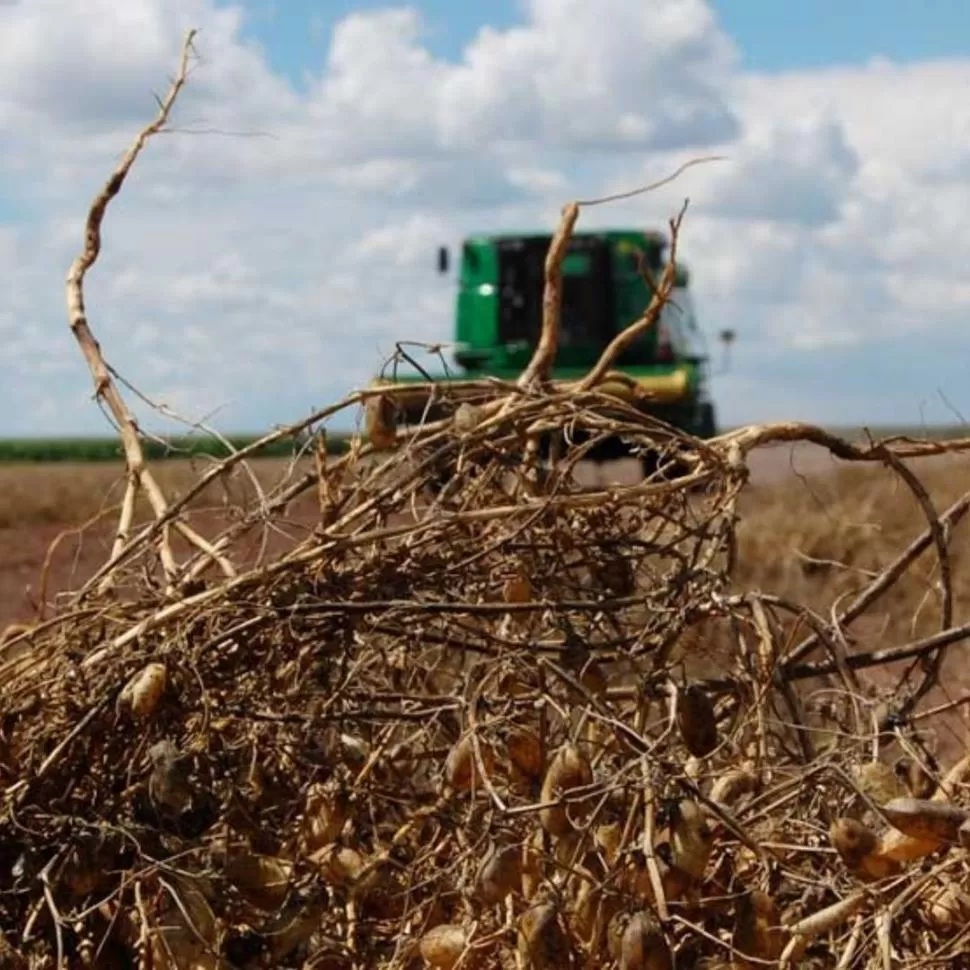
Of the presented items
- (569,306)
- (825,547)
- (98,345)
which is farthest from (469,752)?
(569,306)

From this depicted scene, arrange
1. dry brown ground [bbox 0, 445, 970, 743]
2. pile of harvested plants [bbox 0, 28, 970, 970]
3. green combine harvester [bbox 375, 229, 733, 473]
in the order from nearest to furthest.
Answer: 1. pile of harvested plants [bbox 0, 28, 970, 970]
2. dry brown ground [bbox 0, 445, 970, 743]
3. green combine harvester [bbox 375, 229, 733, 473]

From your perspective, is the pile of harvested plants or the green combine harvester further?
the green combine harvester

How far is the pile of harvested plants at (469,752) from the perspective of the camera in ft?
6.08

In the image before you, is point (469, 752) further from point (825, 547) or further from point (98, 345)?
point (825, 547)

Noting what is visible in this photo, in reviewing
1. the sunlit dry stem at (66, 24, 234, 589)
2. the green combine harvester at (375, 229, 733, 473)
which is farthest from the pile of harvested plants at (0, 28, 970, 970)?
the green combine harvester at (375, 229, 733, 473)

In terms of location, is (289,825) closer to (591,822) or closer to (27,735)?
(27,735)

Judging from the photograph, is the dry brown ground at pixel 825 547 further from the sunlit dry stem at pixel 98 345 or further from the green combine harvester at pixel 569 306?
the green combine harvester at pixel 569 306

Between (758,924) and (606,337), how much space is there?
15772 mm

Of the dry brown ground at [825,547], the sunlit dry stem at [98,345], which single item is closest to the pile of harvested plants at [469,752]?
the sunlit dry stem at [98,345]

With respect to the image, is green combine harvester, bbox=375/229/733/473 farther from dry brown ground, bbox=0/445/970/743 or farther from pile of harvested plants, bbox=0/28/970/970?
pile of harvested plants, bbox=0/28/970/970

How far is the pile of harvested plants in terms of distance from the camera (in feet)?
6.08

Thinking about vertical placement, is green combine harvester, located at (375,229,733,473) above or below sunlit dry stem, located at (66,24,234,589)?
below

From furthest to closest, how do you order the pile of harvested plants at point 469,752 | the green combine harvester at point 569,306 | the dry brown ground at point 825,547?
the green combine harvester at point 569,306, the dry brown ground at point 825,547, the pile of harvested plants at point 469,752

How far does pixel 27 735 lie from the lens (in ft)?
6.84
